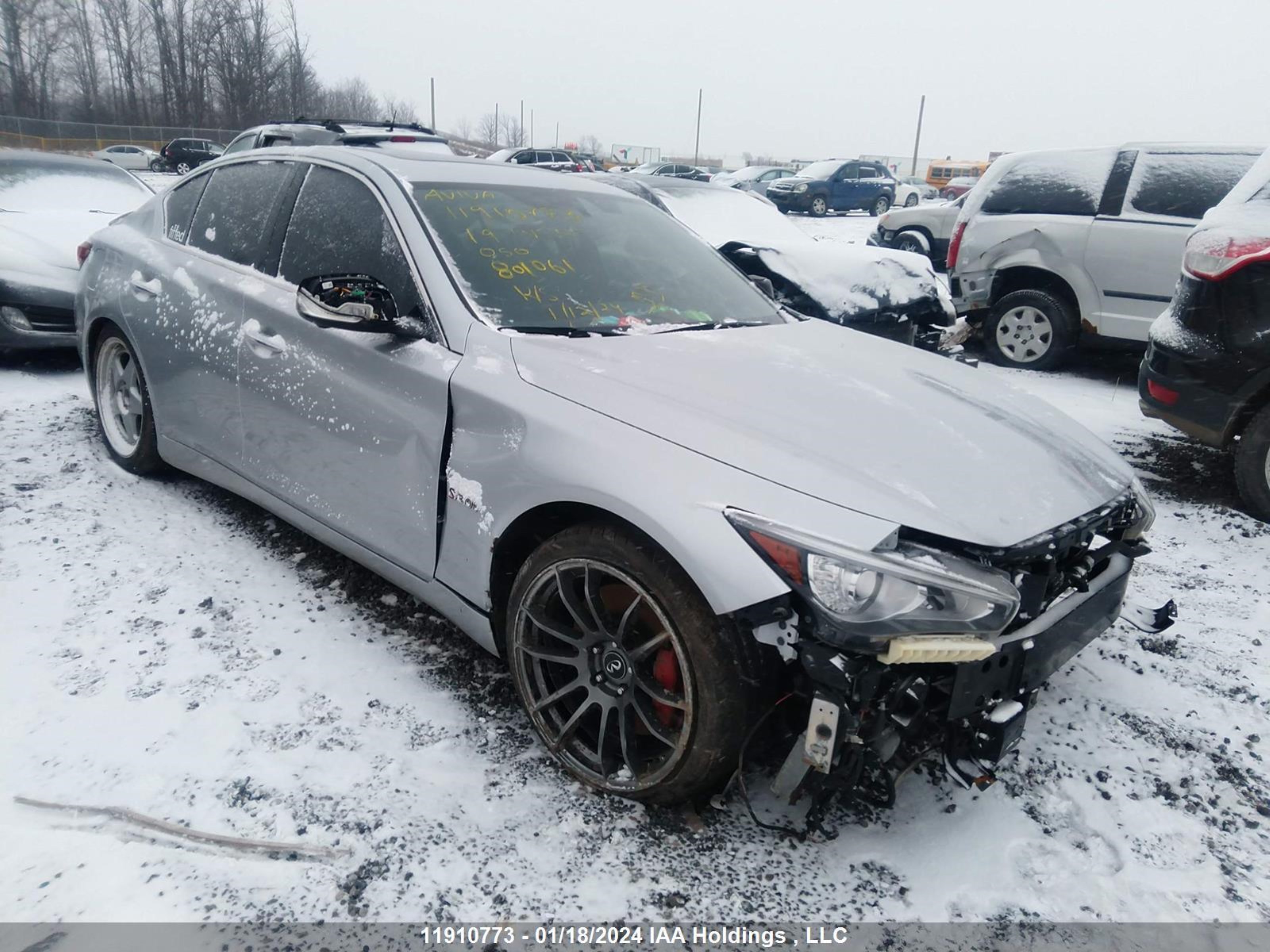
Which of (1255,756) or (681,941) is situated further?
(1255,756)

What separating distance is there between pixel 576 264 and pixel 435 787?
1.79m

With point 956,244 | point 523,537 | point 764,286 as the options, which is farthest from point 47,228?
point 956,244

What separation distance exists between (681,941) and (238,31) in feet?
175

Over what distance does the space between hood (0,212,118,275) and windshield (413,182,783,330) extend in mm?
4348

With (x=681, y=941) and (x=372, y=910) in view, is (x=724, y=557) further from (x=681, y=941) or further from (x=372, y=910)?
(x=372, y=910)

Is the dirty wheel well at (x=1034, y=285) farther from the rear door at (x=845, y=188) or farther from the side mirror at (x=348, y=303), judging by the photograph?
the rear door at (x=845, y=188)

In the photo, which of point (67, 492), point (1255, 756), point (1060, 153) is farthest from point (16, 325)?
point (1060, 153)

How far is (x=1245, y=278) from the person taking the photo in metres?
3.93

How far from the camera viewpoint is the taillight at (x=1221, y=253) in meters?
3.89

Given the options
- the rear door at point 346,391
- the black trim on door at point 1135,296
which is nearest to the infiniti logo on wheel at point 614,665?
the rear door at point 346,391

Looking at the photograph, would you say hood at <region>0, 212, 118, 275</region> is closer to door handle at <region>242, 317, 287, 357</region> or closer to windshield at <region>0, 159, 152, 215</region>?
windshield at <region>0, 159, 152, 215</region>

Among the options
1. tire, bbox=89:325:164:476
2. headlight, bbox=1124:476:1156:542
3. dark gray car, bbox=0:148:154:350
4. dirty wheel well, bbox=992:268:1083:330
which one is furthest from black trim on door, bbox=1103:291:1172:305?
dark gray car, bbox=0:148:154:350

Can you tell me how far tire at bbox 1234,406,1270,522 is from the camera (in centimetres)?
404

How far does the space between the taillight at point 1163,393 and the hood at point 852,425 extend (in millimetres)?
1850
